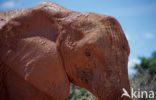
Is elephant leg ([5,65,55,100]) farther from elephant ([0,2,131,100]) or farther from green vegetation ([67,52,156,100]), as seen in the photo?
green vegetation ([67,52,156,100])

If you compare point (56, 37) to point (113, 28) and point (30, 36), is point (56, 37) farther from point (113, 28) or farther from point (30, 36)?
point (113, 28)

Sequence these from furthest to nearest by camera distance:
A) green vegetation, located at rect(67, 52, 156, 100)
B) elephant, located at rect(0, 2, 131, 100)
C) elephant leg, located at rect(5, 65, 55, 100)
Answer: green vegetation, located at rect(67, 52, 156, 100) < elephant leg, located at rect(5, 65, 55, 100) < elephant, located at rect(0, 2, 131, 100)

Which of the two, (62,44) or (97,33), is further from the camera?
(62,44)

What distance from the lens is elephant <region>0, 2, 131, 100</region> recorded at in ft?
7.18

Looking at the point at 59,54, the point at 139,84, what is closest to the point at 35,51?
the point at 59,54

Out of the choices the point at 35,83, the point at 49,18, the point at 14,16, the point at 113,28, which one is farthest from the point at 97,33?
the point at 14,16

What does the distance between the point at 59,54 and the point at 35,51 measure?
0.25 meters

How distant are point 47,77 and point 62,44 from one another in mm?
382

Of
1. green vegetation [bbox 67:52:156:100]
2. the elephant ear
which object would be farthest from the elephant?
green vegetation [bbox 67:52:156:100]

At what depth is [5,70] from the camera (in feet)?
8.28

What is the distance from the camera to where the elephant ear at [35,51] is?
2285 millimetres

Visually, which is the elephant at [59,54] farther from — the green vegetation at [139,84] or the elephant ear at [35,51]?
the green vegetation at [139,84]

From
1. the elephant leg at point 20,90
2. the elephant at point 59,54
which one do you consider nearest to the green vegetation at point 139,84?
the elephant at point 59,54

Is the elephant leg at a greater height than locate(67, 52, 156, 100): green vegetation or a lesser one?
greater
